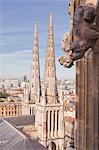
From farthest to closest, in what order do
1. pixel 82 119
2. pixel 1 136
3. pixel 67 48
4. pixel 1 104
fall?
pixel 1 104 < pixel 1 136 < pixel 82 119 < pixel 67 48

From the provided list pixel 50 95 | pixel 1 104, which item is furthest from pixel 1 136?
pixel 1 104

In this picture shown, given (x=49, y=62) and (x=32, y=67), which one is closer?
(x=49, y=62)

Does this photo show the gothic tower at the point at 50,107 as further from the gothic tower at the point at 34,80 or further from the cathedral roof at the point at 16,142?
the gothic tower at the point at 34,80

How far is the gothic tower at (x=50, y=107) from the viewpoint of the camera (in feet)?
75.6

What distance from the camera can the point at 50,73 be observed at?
2316 centimetres

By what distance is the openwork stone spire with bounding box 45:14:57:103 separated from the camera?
2312 centimetres

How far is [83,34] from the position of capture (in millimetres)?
1562

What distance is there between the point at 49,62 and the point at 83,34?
21.6 metres

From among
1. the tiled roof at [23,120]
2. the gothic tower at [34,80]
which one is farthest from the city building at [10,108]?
the gothic tower at [34,80]

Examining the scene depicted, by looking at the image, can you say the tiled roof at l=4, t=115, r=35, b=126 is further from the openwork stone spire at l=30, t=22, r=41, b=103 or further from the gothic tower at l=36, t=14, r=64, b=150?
the gothic tower at l=36, t=14, r=64, b=150

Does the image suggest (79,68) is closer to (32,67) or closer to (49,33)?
(49,33)

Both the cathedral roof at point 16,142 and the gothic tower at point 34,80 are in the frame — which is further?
the gothic tower at point 34,80

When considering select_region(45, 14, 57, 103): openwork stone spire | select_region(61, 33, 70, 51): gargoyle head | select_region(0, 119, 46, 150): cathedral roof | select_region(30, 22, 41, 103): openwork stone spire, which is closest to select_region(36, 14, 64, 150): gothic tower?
select_region(45, 14, 57, 103): openwork stone spire

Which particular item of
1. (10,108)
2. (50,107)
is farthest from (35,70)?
(10,108)
